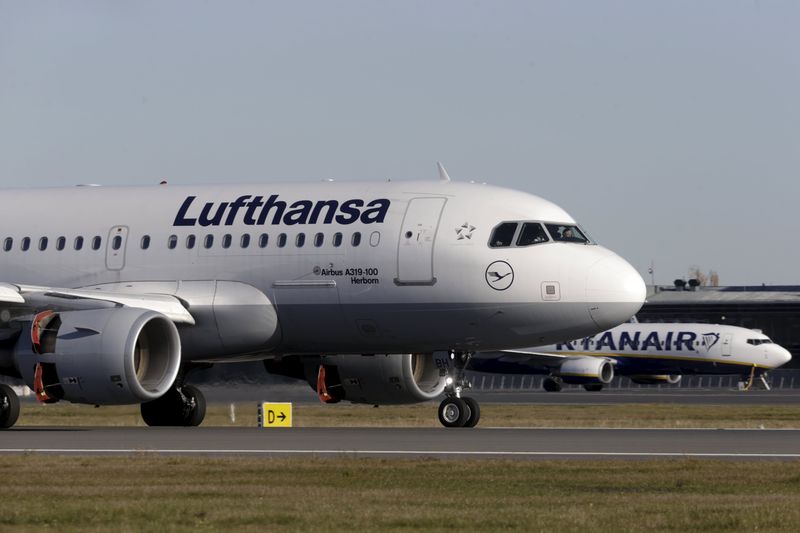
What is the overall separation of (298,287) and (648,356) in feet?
217

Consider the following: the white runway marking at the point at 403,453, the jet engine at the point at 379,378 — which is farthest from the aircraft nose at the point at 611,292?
the white runway marking at the point at 403,453

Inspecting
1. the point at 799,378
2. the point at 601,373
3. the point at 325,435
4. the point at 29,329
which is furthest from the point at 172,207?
the point at 799,378

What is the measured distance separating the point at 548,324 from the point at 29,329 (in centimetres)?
1069

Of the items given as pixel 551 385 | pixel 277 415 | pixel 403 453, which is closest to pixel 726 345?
pixel 551 385

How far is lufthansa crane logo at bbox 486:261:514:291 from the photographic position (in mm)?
31078

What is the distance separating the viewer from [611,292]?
30.7 m

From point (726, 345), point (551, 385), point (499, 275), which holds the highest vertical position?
point (499, 275)

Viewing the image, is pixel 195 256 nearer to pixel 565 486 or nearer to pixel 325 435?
pixel 325 435

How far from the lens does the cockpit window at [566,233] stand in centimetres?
3158

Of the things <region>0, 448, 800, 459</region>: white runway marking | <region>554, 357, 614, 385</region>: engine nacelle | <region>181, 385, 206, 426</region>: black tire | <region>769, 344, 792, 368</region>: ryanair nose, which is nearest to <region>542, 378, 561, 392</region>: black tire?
<region>554, 357, 614, 385</region>: engine nacelle

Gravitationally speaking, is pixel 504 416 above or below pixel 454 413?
below

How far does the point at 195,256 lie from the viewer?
33.6 metres

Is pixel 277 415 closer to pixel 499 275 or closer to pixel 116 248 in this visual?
pixel 116 248

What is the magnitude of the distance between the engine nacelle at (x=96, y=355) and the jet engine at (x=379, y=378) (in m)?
4.83
